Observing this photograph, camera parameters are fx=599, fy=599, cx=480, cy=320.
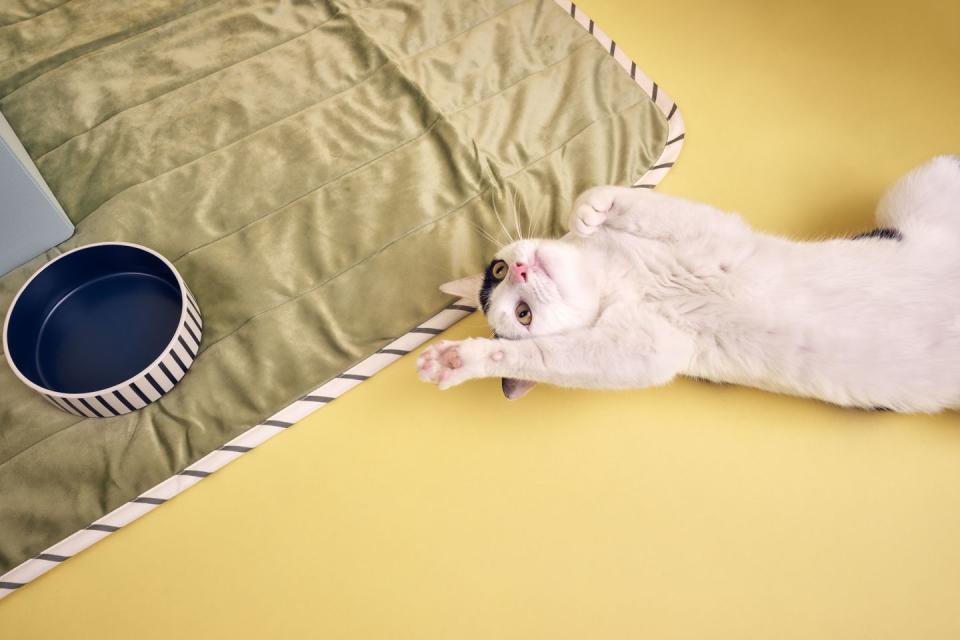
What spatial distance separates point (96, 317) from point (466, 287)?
0.76 meters

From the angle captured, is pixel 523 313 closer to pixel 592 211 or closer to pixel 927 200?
pixel 592 211

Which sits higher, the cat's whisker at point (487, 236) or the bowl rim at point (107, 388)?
the bowl rim at point (107, 388)

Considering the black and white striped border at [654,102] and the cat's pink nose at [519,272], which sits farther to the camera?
the black and white striped border at [654,102]

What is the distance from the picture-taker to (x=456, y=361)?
1.02m

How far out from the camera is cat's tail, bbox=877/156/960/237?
107 cm

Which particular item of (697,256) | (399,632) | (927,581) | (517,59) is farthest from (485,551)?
(517,59)

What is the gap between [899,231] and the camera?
1.08 meters

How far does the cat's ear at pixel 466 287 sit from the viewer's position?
1.17m

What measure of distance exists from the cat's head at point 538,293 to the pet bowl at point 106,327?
1.97 ft

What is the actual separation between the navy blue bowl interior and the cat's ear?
0.53m

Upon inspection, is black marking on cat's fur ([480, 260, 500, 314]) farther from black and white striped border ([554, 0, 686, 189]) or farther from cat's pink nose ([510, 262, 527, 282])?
black and white striped border ([554, 0, 686, 189])

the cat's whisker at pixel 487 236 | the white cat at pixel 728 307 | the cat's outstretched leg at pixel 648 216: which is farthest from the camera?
the cat's whisker at pixel 487 236

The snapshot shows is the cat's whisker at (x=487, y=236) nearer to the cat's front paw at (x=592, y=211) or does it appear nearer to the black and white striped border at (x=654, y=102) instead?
the cat's front paw at (x=592, y=211)

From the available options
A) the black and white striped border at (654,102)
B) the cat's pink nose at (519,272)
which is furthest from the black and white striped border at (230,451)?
the black and white striped border at (654,102)
